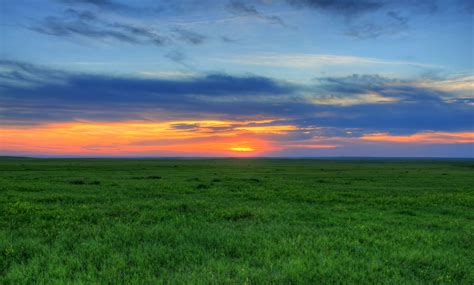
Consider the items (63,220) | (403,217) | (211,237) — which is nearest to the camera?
(211,237)

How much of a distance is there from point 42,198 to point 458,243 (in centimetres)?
2168

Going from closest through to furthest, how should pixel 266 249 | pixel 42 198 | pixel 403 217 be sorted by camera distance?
1. pixel 266 249
2. pixel 403 217
3. pixel 42 198

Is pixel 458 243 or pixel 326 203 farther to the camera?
pixel 326 203

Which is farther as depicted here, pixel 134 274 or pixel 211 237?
pixel 211 237

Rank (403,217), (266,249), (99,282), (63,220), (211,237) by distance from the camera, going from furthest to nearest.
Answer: (403,217) → (63,220) → (211,237) → (266,249) → (99,282)

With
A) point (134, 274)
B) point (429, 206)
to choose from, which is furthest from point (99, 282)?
point (429, 206)

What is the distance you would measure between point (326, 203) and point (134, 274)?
15.5 meters

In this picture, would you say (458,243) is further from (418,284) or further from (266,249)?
(266,249)

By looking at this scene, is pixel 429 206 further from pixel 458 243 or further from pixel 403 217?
pixel 458 243

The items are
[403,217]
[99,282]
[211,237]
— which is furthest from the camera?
[403,217]

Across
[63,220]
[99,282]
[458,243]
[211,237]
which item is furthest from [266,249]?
[63,220]

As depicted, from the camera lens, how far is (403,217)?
663 inches

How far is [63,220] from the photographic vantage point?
14.3 meters

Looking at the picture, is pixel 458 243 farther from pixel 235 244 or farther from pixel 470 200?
pixel 470 200
